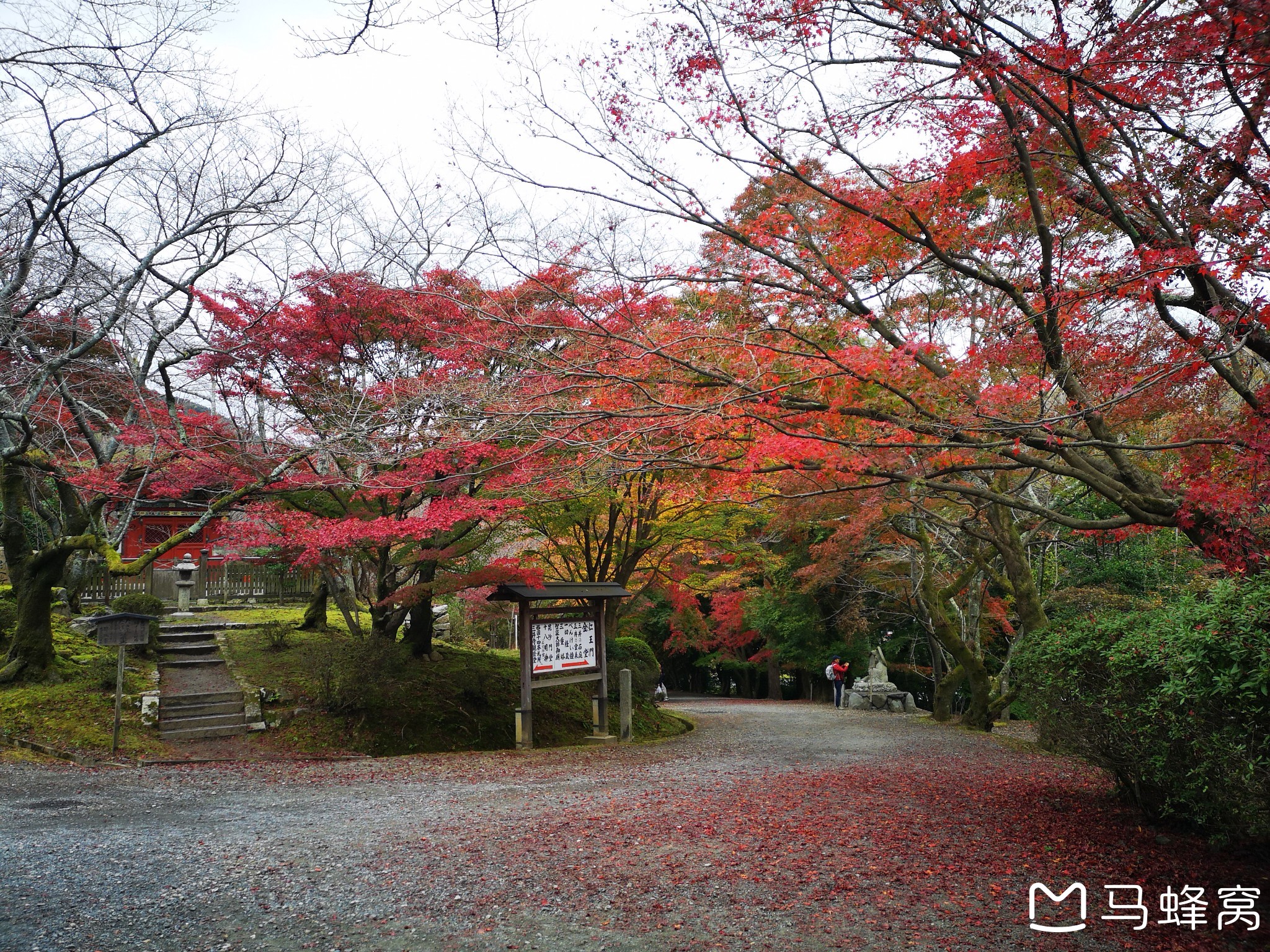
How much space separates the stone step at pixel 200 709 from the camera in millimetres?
10984

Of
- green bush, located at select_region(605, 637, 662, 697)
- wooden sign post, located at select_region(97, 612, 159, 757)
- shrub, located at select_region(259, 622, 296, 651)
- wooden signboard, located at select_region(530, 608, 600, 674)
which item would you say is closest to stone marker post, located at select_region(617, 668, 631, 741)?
wooden signboard, located at select_region(530, 608, 600, 674)

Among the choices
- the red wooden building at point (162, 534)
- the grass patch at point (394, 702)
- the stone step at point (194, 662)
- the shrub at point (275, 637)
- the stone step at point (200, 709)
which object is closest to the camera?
the stone step at point (200, 709)

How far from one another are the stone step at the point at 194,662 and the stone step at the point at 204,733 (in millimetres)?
2454

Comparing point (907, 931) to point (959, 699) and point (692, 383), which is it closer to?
point (692, 383)

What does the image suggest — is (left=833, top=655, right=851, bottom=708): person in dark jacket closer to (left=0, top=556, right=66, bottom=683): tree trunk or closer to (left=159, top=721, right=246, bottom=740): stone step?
(left=159, top=721, right=246, bottom=740): stone step

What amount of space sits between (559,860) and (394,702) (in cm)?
777

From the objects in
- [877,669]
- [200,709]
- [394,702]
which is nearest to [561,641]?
[394,702]

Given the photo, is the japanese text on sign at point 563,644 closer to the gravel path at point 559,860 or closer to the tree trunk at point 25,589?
the gravel path at point 559,860

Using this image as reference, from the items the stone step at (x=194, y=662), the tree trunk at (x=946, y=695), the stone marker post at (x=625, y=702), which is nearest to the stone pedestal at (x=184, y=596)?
the stone step at (x=194, y=662)

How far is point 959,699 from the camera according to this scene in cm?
2519

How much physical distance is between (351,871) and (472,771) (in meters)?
4.51

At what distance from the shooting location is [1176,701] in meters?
4.50

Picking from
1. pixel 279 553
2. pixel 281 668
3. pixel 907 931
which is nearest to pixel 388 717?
pixel 281 668

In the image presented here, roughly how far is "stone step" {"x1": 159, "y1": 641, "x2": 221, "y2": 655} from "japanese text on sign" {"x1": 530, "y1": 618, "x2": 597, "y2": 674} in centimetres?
621
